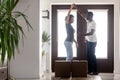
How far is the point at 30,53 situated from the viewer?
20.5 feet

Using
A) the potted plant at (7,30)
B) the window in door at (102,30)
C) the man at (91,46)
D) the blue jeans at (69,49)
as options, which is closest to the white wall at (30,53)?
the blue jeans at (69,49)

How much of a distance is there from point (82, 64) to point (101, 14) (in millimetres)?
2560

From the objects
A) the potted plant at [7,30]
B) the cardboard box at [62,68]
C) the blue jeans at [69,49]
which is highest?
the potted plant at [7,30]

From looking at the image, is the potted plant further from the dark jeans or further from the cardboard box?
the dark jeans

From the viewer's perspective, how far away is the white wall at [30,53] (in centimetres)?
622

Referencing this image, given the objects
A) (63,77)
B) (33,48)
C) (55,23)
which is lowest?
(63,77)

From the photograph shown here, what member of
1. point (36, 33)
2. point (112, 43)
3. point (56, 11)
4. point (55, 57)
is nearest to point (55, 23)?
point (56, 11)

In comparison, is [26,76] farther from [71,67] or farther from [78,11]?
[78,11]

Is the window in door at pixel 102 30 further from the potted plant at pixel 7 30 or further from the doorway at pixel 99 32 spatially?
the potted plant at pixel 7 30

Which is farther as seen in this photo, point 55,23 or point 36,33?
point 55,23

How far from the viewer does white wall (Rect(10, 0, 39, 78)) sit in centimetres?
622

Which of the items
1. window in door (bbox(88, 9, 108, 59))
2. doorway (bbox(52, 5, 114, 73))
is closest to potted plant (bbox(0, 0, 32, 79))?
doorway (bbox(52, 5, 114, 73))

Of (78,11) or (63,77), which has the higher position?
(78,11)

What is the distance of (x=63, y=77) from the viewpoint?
6426 millimetres
